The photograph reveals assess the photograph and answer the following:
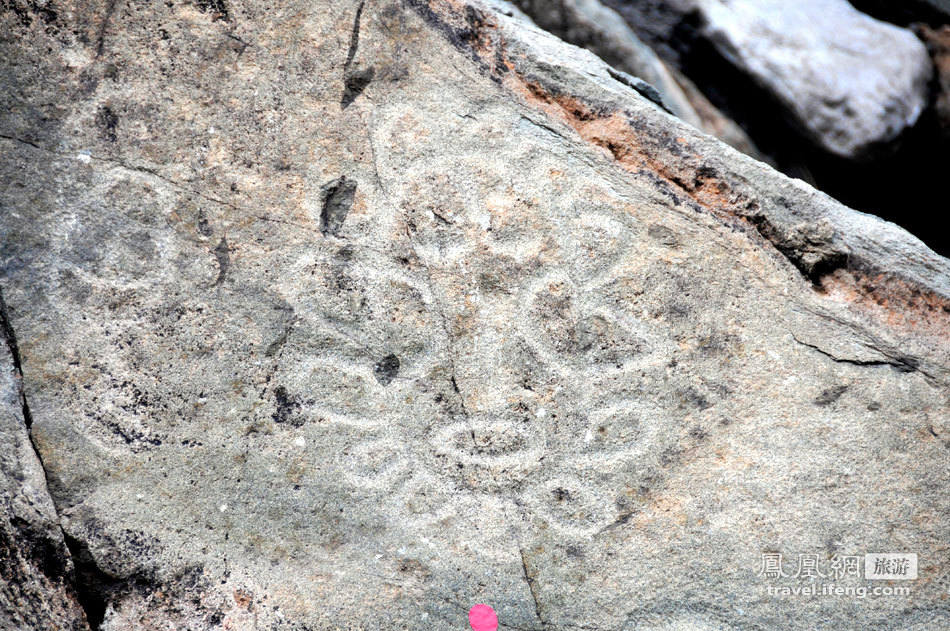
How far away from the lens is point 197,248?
3.70 ft

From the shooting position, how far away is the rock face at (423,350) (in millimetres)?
1115

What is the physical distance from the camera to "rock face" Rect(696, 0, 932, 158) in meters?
1.73

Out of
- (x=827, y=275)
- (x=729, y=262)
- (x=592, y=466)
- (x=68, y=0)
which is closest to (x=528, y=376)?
(x=592, y=466)

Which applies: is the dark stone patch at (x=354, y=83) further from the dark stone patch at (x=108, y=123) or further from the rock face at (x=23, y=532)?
the rock face at (x=23, y=532)

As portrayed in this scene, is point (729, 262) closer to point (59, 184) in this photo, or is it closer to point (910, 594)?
point (910, 594)

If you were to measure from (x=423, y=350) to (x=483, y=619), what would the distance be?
1.40 ft

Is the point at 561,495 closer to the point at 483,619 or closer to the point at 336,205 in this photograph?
the point at 483,619

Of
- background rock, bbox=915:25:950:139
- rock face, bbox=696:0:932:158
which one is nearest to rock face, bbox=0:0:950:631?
rock face, bbox=696:0:932:158

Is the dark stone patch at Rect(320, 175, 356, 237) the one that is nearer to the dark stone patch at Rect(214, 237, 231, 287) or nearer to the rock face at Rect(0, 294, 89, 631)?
the dark stone patch at Rect(214, 237, 231, 287)

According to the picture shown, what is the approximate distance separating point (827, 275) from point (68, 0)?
1.22 m

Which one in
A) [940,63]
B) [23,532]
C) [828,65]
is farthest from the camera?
[940,63]

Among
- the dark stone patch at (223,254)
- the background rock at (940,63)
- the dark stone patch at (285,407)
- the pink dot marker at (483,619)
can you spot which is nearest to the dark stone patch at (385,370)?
the dark stone patch at (285,407)

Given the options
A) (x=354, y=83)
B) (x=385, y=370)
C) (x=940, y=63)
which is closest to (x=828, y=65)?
(x=940, y=63)

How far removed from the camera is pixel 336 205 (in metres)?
1.14
